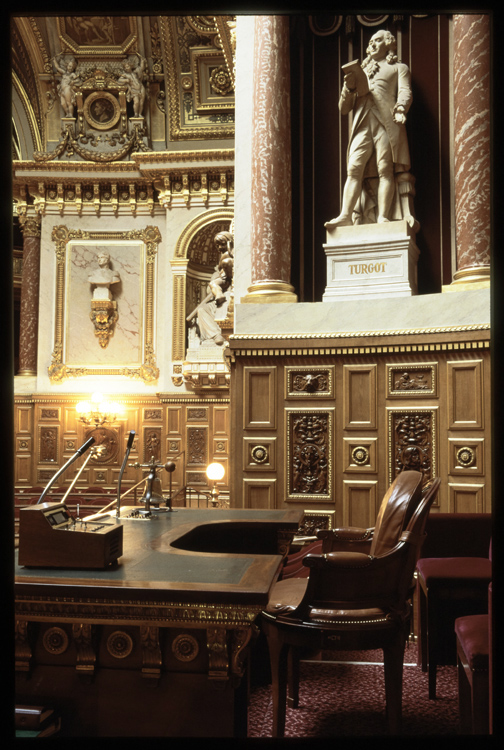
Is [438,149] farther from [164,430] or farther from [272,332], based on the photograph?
[164,430]

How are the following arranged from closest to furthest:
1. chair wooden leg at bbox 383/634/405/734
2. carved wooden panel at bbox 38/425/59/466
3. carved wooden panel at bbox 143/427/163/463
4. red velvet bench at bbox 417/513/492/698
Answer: chair wooden leg at bbox 383/634/405/734, red velvet bench at bbox 417/513/492/698, carved wooden panel at bbox 143/427/163/463, carved wooden panel at bbox 38/425/59/466

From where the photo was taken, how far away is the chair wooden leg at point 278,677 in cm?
286

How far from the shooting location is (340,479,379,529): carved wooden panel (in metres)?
6.27

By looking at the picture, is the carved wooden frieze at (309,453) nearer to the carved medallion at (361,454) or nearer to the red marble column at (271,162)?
the carved medallion at (361,454)

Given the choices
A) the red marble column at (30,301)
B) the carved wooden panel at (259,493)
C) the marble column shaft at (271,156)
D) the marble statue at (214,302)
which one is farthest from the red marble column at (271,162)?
the red marble column at (30,301)

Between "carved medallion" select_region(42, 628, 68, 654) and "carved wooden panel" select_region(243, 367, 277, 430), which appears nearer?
"carved medallion" select_region(42, 628, 68, 654)


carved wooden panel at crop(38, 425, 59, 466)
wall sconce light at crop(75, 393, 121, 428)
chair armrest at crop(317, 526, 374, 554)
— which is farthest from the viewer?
carved wooden panel at crop(38, 425, 59, 466)

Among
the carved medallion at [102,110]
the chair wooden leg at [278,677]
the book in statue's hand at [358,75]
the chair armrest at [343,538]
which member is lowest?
the chair wooden leg at [278,677]

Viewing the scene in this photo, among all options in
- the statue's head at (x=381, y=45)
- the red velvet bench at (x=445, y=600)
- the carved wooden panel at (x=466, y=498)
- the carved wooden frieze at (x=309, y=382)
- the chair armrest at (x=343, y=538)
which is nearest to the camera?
the red velvet bench at (x=445, y=600)

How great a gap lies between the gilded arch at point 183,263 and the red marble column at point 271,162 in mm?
5574

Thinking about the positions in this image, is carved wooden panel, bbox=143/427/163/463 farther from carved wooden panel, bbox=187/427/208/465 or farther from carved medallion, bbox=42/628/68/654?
carved medallion, bbox=42/628/68/654

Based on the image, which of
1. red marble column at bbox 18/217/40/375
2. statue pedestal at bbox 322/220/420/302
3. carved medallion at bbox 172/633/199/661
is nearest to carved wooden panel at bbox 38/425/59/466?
red marble column at bbox 18/217/40/375

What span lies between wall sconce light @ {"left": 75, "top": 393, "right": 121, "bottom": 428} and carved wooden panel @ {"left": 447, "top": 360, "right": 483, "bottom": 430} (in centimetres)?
770

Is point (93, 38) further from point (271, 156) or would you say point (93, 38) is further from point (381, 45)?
point (381, 45)
